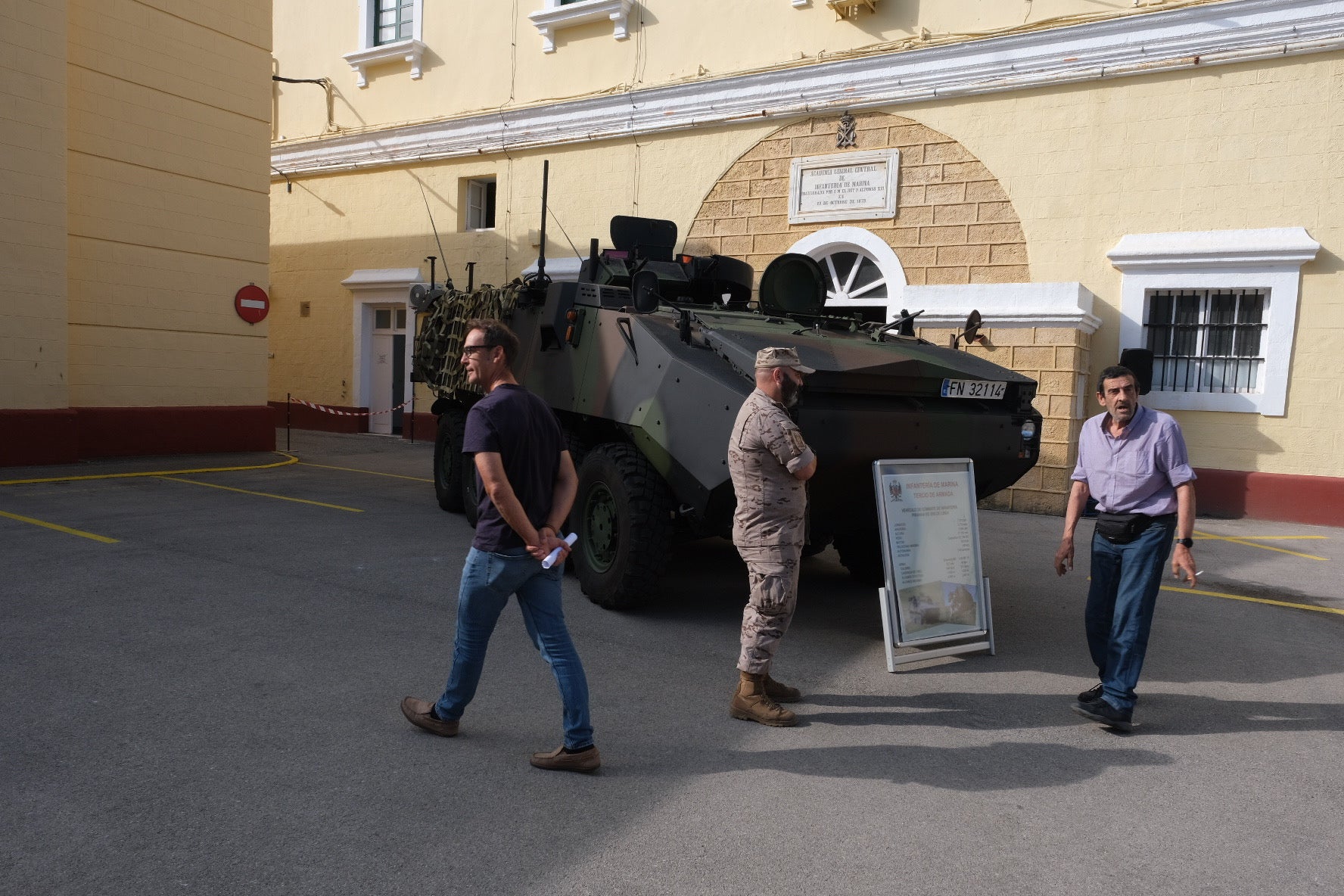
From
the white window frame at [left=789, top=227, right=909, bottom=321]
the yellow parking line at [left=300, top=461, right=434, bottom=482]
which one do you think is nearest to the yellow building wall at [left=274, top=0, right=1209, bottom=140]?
the white window frame at [left=789, top=227, right=909, bottom=321]

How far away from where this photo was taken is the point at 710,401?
17.7ft

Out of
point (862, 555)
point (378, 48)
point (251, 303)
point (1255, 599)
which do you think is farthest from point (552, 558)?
point (378, 48)

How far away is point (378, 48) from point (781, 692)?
15.1 metres

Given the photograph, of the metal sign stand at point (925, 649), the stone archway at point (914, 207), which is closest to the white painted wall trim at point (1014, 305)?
the stone archway at point (914, 207)

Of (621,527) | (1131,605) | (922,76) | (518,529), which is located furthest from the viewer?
(922,76)

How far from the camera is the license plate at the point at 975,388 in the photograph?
5840mm

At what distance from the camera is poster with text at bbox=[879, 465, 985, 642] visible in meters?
5.18

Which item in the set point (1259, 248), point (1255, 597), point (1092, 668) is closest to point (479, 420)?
point (1092, 668)

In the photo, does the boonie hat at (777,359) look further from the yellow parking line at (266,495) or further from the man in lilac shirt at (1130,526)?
the yellow parking line at (266,495)

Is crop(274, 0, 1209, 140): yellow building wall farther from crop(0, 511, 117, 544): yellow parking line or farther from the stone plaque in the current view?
crop(0, 511, 117, 544): yellow parking line

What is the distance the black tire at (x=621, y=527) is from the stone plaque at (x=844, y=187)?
7562 millimetres

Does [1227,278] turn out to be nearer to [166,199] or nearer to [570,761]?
[570,761]

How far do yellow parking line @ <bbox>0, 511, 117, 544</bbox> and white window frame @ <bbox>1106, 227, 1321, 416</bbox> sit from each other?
32.5 feet

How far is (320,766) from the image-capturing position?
11.9 ft
